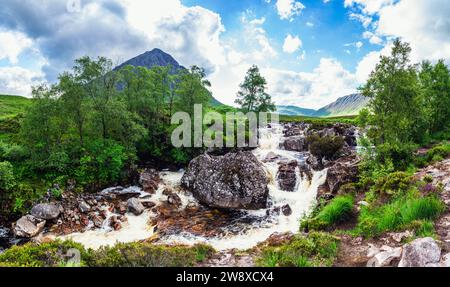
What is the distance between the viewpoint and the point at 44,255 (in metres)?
8.92

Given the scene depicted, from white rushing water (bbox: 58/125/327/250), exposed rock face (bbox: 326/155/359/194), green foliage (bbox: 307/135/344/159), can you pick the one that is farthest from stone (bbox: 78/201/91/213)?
green foliage (bbox: 307/135/344/159)

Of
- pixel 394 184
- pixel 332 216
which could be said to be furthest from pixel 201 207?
pixel 394 184

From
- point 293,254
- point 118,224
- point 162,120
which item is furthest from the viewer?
point 162,120

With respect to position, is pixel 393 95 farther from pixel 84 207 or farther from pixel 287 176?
pixel 84 207

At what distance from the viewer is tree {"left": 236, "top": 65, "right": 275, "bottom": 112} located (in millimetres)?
64000

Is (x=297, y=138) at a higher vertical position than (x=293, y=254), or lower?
higher

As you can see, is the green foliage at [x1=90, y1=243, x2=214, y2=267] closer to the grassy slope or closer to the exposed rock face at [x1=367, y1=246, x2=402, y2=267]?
the exposed rock face at [x1=367, y1=246, x2=402, y2=267]

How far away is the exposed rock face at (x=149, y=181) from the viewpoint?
27.1 metres

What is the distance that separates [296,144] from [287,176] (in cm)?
1412

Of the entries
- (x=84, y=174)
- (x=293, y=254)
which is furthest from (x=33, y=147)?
(x=293, y=254)

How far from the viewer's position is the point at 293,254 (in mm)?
9289
